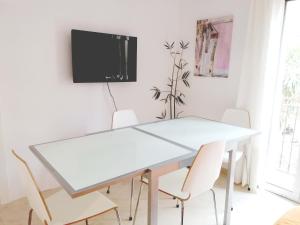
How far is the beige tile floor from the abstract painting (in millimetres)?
1550

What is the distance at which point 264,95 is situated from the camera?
264cm

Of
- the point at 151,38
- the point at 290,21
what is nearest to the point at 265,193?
the point at 290,21

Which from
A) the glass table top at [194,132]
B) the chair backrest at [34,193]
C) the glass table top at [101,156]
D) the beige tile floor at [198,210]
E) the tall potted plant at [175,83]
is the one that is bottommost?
the beige tile floor at [198,210]

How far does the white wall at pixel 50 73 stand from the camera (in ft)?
7.66

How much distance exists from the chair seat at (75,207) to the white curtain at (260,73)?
6.17 feet

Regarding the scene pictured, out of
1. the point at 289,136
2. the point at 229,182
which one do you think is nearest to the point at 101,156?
the point at 229,182

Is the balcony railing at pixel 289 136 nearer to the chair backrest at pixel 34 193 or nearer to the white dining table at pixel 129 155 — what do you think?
the white dining table at pixel 129 155

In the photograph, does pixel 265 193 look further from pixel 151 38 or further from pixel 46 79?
pixel 46 79

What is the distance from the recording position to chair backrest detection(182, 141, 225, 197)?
157 centimetres

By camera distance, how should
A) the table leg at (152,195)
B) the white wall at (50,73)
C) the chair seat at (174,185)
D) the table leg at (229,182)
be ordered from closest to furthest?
the table leg at (152,195) < the chair seat at (174,185) < the table leg at (229,182) < the white wall at (50,73)

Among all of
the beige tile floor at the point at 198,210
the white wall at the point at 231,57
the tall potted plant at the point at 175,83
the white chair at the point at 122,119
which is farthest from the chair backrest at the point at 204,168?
the tall potted plant at the point at 175,83

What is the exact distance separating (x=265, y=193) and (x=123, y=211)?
5.44ft

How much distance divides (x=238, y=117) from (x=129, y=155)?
1678mm

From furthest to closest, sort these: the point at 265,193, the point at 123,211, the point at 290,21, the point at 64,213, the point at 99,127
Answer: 1. the point at 99,127
2. the point at 265,193
3. the point at 290,21
4. the point at 123,211
5. the point at 64,213
